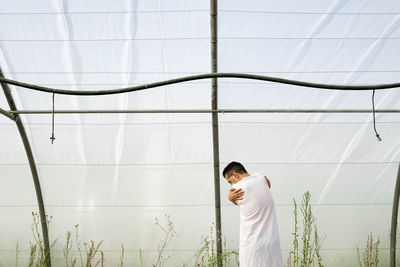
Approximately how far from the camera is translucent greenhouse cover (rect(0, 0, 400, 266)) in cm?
346

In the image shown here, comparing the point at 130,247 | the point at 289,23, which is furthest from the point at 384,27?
the point at 130,247

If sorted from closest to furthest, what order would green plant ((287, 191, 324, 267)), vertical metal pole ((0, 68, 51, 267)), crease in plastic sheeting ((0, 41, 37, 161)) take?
crease in plastic sheeting ((0, 41, 37, 161)), vertical metal pole ((0, 68, 51, 267)), green plant ((287, 191, 324, 267))

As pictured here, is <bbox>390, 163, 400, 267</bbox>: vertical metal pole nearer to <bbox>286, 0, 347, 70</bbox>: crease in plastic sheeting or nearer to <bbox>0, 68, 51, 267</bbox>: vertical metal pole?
<bbox>286, 0, 347, 70</bbox>: crease in plastic sheeting

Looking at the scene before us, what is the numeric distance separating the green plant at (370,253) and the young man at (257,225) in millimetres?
1804

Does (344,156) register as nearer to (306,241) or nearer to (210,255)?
(306,241)

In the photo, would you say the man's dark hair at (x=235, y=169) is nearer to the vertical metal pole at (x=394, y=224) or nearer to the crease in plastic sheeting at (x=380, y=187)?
the crease in plastic sheeting at (x=380, y=187)

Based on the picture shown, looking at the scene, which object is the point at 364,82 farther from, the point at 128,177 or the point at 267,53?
the point at 128,177

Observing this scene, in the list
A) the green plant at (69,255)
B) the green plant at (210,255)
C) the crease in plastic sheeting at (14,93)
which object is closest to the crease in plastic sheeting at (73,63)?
the crease in plastic sheeting at (14,93)

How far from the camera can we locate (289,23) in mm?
3490

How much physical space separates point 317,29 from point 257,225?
1915 millimetres

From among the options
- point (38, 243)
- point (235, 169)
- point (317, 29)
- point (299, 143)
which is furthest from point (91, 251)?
point (317, 29)

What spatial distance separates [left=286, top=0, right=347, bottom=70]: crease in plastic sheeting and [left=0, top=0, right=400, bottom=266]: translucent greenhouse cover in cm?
1

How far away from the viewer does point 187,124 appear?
13.5 ft

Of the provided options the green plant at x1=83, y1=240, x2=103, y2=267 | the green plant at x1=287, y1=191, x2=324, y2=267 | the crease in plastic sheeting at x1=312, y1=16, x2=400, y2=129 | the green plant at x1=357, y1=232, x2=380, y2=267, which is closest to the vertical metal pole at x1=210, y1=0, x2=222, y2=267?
the green plant at x1=287, y1=191, x2=324, y2=267
